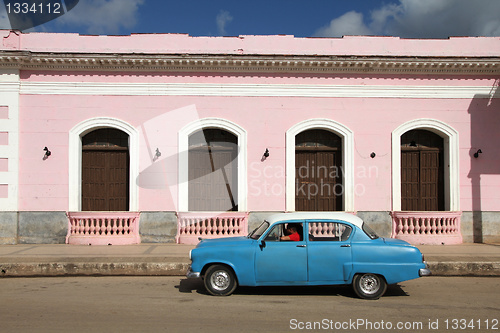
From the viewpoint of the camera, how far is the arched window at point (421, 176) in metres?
13.2

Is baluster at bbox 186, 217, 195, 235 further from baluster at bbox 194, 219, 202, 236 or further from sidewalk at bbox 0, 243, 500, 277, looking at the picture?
sidewalk at bbox 0, 243, 500, 277

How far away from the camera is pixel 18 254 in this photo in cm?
1041

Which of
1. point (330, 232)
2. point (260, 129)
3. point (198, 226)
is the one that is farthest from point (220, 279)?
point (260, 129)

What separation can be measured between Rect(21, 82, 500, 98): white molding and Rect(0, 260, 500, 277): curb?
18.3ft

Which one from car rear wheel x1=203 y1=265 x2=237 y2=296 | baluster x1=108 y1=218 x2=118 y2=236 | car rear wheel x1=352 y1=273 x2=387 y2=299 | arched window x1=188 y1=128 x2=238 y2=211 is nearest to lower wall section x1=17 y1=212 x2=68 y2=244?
baluster x1=108 y1=218 x2=118 y2=236

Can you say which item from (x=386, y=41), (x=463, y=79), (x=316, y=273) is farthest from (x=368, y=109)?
(x=316, y=273)

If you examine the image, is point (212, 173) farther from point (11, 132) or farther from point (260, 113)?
point (11, 132)

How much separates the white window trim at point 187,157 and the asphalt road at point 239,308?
14.6 feet

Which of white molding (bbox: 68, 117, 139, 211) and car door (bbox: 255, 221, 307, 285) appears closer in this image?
car door (bbox: 255, 221, 307, 285)

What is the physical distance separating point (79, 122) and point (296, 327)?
381 inches

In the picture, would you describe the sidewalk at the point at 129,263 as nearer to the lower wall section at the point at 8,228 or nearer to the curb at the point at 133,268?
the curb at the point at 133,268

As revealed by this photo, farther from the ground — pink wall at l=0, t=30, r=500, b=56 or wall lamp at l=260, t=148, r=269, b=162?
pink wall at l=0, t=30, r=500, b=56

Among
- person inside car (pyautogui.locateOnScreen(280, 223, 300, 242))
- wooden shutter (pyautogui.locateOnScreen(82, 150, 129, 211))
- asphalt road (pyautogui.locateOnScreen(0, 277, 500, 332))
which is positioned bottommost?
asphalt road (pyautogui.locateOnScreen(0, 277, 500, 332))

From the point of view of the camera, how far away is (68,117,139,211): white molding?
1249cm
